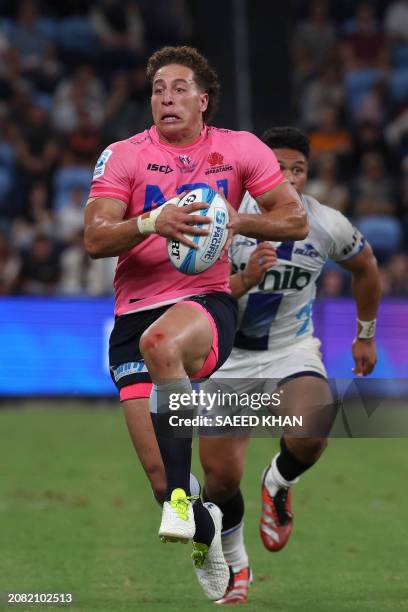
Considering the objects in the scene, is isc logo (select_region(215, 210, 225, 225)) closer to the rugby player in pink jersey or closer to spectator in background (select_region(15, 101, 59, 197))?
the rugby player in pink jersey

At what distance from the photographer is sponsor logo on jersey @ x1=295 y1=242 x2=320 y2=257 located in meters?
7.17

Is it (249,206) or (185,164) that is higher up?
(185,164)

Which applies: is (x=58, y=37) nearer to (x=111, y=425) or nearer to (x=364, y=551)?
(x=111, y=425)

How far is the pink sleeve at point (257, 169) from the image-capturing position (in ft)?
19.6

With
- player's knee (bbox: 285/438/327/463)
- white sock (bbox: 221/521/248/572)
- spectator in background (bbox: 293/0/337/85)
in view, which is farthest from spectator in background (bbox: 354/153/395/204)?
white sock (bbox: 221/521/248/572)

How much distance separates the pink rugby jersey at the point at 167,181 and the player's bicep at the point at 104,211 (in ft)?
0.22

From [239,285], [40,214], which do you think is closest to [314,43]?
[40,214]

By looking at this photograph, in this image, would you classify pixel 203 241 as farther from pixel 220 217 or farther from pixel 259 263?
pixel 259 263

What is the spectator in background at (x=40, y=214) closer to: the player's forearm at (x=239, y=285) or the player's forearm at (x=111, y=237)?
the player's forearm at (x=239, y=285)

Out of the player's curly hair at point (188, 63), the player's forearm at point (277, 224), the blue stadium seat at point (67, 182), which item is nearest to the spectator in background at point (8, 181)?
the blue stadium seat at point (67, 182)

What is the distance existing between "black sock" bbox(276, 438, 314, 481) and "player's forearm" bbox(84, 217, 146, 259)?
6.30 ft

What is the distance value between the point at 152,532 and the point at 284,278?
2.11 m

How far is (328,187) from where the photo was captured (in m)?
15.7

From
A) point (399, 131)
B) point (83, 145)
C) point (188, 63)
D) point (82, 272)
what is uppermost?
point (188, 63)
